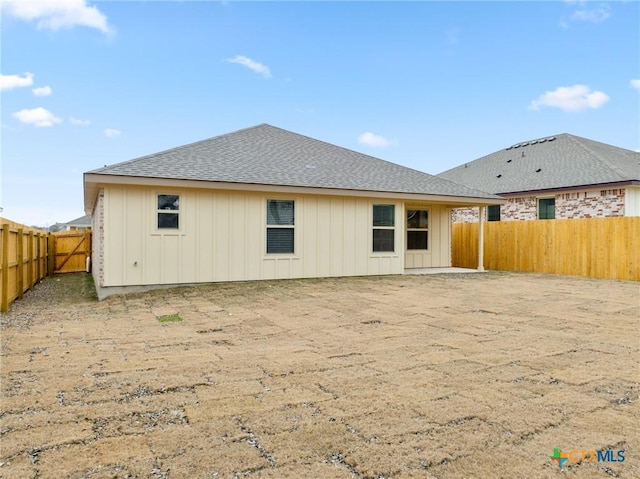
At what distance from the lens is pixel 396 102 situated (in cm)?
1903

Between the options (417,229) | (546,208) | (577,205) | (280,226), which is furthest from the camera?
(546,208)

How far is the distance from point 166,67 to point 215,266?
8.77m

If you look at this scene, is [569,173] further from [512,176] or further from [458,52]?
[458,52]

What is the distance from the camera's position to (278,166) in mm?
11789

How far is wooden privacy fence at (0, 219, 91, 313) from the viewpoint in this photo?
25.0ft

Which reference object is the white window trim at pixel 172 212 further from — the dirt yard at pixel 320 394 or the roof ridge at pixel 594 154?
the roof ridge at pixel 594 154

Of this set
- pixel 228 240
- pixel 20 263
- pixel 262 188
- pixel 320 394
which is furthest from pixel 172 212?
pixel 320 394

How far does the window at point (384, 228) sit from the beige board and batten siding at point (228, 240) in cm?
15

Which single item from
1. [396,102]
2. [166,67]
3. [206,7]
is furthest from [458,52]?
[166,67]

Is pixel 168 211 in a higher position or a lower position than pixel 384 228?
higher

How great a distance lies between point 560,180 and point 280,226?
11985 mm

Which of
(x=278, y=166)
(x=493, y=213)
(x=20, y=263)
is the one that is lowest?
(x=20, y=263)

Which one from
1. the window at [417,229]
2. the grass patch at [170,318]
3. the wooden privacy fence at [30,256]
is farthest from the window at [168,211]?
the window at [417,229]

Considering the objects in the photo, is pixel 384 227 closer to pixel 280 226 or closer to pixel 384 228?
pixel 384 228
